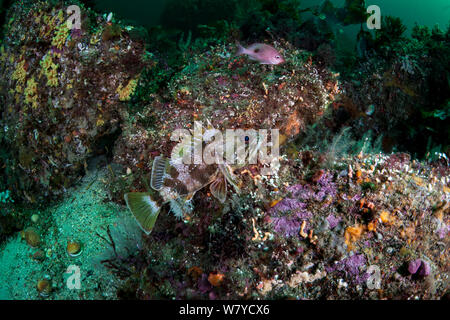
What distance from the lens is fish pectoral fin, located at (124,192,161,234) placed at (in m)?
3.42

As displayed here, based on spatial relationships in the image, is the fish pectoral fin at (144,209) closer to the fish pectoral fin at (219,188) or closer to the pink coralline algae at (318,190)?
the fish pectoral fin at (219,188)

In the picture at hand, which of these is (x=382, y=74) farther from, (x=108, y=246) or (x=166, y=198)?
(x=108, y=246)

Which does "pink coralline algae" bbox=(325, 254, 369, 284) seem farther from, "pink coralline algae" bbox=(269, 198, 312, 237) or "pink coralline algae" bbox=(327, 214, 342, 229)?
"pink coralline algae" bbox=(269, 198, 312, 237)

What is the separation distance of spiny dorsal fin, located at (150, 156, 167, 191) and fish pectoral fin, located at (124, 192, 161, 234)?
0.61 feet

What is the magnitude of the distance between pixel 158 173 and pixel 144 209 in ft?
1.76

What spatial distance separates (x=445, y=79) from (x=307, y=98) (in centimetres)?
344

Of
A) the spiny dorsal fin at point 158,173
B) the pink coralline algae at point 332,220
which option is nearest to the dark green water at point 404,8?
the spiny dorsal fin at point 158,173

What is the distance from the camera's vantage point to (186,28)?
16.5 meters

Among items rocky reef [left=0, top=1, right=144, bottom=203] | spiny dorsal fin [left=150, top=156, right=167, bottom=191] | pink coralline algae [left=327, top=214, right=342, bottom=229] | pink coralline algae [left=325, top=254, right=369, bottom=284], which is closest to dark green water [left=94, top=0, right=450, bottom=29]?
rocky reef [left=0, top=1, right=144, bottom=203]

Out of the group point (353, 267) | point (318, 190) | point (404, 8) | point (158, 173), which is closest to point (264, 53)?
point (318, 190)

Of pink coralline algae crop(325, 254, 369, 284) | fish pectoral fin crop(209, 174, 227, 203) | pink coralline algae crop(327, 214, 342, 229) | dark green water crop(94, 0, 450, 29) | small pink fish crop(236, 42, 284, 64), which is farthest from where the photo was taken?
dark green water crop(94, 0, 450, 29)

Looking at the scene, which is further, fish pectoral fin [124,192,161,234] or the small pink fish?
the small pink fish
